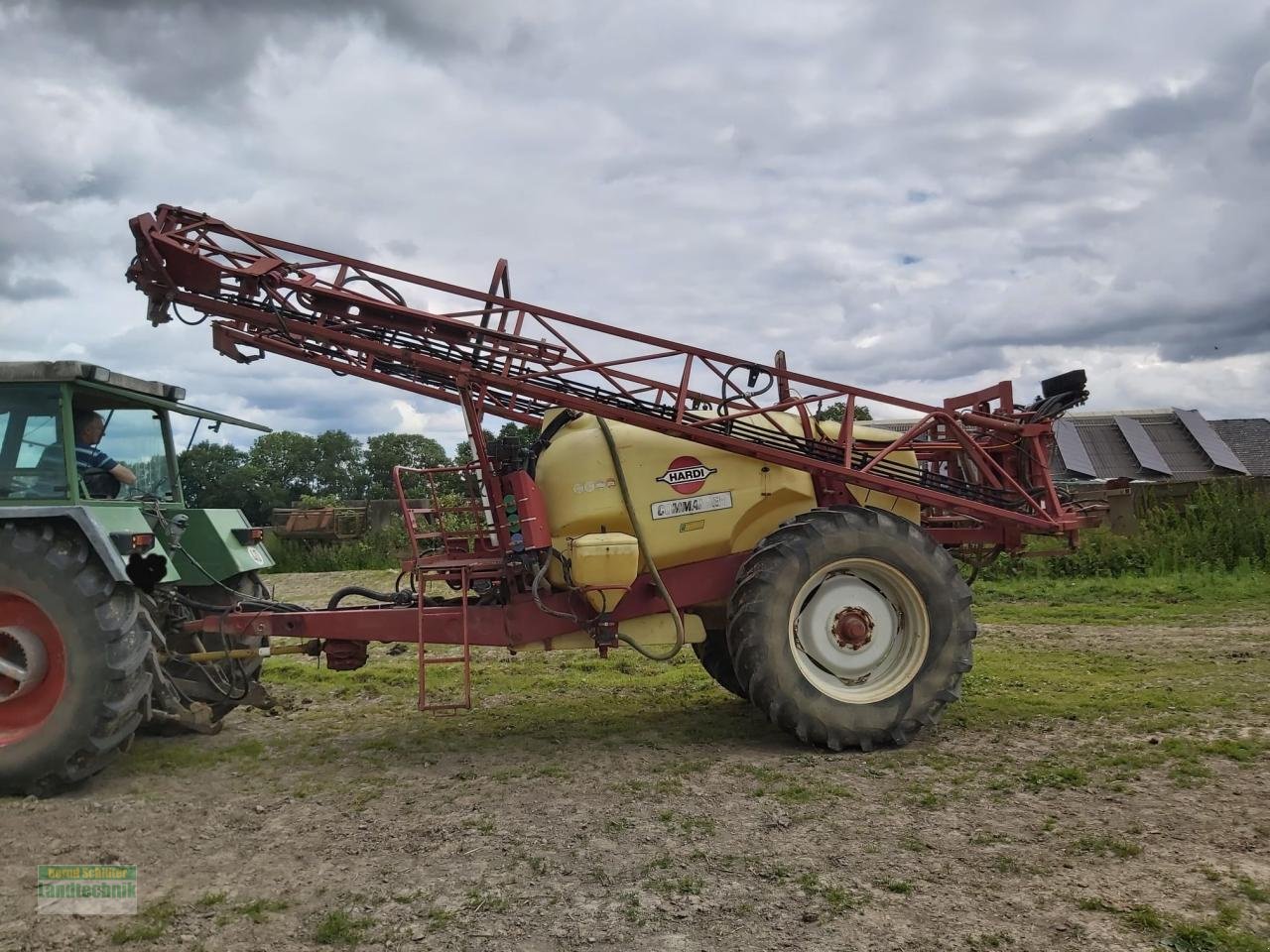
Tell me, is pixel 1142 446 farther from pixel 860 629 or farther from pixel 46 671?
pixel 46 671

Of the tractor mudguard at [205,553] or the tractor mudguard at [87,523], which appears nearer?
the tractor mudguard at [87,523]

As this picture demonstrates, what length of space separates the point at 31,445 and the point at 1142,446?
76.2 ft

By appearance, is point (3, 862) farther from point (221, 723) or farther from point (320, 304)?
point (320, 304)

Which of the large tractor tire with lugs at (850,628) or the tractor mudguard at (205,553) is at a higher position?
the tractor mudguard at (205,553)

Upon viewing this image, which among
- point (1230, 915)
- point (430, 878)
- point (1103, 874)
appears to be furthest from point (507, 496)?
point (1230, 915)

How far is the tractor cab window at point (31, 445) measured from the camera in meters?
5.17

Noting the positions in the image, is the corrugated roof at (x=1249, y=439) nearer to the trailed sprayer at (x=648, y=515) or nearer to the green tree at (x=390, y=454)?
the trailed sprayer at (x=648, y=515)

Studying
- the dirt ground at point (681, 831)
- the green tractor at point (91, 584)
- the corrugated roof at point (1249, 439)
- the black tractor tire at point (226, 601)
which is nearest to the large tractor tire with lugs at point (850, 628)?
the dirt ground at point (681, 831)

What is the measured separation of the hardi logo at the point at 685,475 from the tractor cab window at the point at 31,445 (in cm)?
352

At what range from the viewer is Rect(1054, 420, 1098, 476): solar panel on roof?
2112 cm

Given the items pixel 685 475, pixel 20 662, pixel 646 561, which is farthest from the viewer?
pixel 685 475

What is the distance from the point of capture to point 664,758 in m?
5.24

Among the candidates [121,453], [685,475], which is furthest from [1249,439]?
[121,453]

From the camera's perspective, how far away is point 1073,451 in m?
21.6
